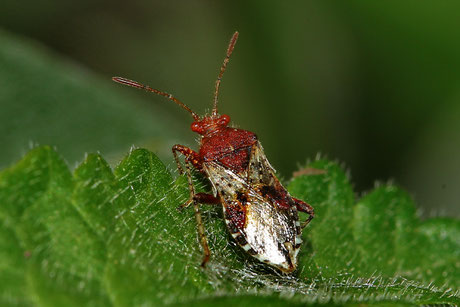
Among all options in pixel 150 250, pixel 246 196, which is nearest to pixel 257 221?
pixel 246 196

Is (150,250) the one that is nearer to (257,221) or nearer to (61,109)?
(257,221)

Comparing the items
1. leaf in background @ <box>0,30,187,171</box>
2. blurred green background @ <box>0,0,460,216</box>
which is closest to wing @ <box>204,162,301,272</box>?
leaf in background @ <box>0,30,187,171</box>

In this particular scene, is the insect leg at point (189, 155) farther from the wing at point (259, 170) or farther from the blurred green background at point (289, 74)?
the blurred green background at point (289, 74)

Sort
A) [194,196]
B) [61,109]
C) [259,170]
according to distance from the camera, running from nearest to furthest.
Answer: [194,196]
[259,170]
[61,109]

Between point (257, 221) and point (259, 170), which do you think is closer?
point (257, 221)

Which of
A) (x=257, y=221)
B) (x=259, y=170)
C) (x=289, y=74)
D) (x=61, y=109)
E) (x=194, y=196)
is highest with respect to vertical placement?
(x=289, y=74)

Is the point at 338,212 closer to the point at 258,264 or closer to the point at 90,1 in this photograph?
the point at 258,264

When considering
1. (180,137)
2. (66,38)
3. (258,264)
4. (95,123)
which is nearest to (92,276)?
(258,264)
